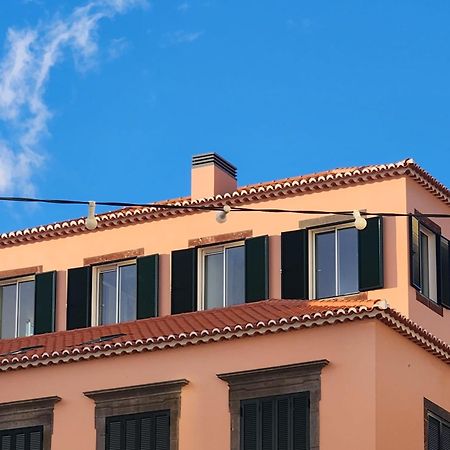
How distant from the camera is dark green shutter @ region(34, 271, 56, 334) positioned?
45.5 meters

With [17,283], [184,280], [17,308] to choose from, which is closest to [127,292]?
[184,280]

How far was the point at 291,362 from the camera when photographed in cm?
3819

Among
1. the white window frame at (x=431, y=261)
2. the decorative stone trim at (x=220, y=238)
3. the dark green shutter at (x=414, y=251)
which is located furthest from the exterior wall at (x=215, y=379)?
the white window frame at (x=431, y=261)

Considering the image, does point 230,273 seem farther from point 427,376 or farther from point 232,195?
point 427,376

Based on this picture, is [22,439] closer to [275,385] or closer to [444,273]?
[275,385]

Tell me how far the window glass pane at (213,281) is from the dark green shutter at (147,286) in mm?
1306

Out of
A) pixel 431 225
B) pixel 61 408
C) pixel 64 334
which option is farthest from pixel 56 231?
pixel 431 225

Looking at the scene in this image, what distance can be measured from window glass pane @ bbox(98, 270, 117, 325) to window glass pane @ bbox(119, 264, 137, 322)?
20 centimetres

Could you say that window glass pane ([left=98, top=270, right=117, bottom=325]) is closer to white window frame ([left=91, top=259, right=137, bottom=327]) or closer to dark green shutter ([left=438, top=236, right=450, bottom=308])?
white window frame ([left=91, top=259, right=137, bottom=327])

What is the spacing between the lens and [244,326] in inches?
1519

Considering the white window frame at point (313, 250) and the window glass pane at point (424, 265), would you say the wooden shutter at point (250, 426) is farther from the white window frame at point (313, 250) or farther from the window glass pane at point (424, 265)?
the window glass pane at point (424, 265)

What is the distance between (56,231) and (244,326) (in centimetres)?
931

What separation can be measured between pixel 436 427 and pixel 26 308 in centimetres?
1185

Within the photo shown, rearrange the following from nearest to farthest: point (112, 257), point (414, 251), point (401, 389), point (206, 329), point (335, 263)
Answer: point (401, 389) < point (206, 329) < point (414, 251) < point (335, 263) < point (112, 257)
